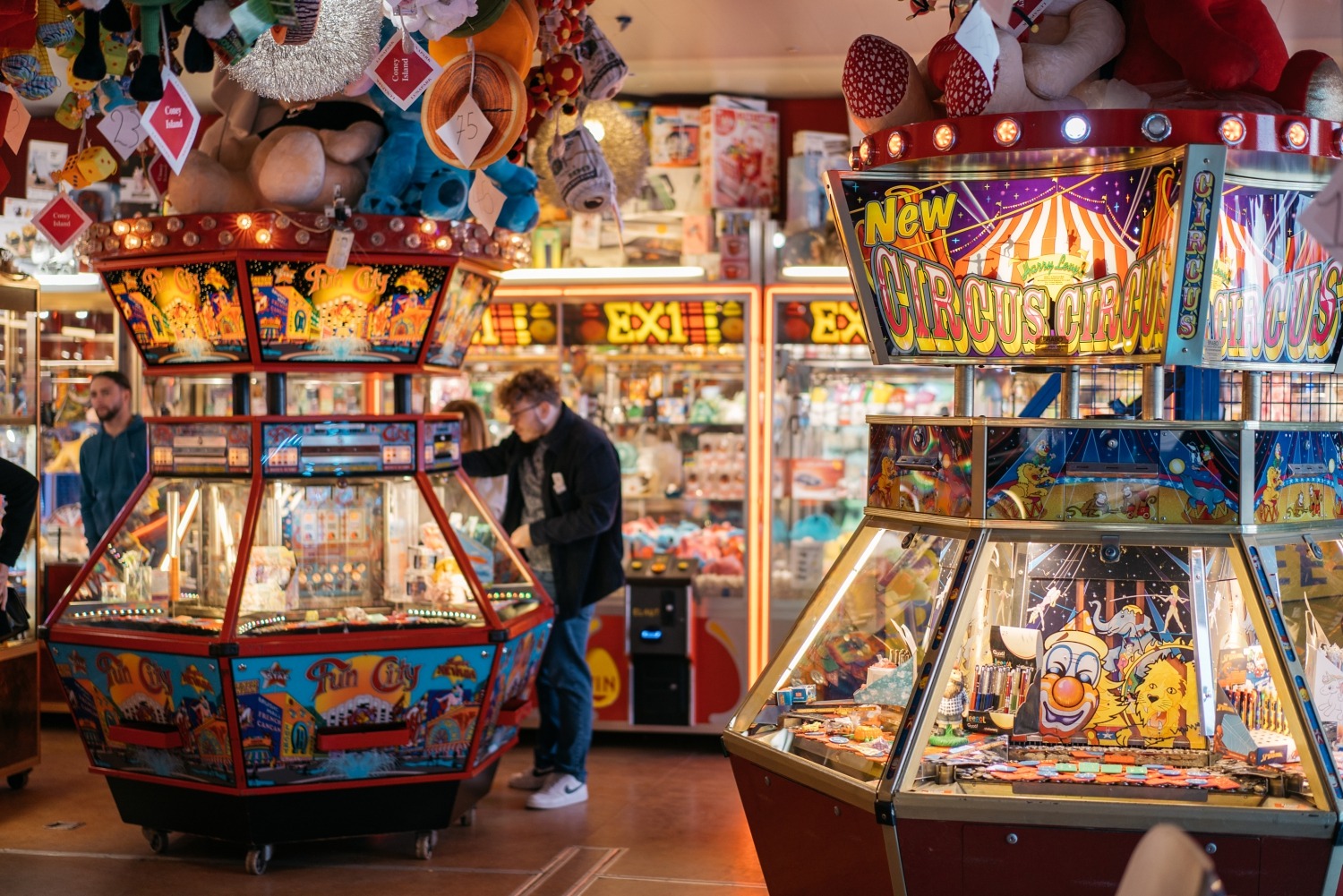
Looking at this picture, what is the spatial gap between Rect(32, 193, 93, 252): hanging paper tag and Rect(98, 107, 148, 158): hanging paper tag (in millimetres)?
781

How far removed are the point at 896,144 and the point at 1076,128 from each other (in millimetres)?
403

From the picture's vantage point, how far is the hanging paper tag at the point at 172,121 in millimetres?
3334

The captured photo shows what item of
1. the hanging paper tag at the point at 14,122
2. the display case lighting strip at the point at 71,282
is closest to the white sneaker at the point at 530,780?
the hanging paper tag at the point at 14,122

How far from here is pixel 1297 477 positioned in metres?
3.15

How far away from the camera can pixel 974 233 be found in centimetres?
320

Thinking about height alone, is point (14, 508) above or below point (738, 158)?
below

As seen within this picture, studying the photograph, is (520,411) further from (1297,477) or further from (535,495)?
(1297,477)

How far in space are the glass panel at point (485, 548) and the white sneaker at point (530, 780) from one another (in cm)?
96

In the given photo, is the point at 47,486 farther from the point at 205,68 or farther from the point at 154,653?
the point at 205,68

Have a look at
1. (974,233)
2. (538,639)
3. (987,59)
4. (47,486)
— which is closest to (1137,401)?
(974,233)

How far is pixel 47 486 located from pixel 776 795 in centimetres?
528

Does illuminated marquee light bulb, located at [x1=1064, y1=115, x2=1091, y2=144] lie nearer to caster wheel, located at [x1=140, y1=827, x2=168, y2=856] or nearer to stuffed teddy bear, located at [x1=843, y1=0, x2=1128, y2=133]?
stuffed teddy bear, located at [x1=843, y1=0, x2=1128, y2=133]

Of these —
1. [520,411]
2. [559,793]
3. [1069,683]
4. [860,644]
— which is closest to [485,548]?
[520,411]

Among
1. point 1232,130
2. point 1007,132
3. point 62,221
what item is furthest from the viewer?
point 62,221
